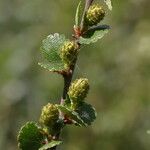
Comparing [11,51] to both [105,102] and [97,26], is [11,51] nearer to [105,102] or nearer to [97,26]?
[105,102]

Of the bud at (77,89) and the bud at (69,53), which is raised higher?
the bud at (69,53)

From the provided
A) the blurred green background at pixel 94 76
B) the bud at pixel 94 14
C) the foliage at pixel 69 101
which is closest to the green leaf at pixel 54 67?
the foliage at pixel 69 101

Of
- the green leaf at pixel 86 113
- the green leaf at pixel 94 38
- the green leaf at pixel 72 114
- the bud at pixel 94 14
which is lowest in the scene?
the green leaf at pixel 72 114

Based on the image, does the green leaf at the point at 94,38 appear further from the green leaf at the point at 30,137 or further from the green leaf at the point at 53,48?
the green leaf at the point at 30,137

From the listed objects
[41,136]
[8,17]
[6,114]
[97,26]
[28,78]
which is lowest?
[41,136]

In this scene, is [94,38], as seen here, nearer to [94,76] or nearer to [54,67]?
[54,67]

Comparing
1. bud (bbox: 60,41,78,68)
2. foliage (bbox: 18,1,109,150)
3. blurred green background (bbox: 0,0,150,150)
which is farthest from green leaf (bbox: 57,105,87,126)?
blurred green background (bbox: 0,0,150,150)

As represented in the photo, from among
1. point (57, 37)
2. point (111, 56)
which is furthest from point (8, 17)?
point (57, 37)
